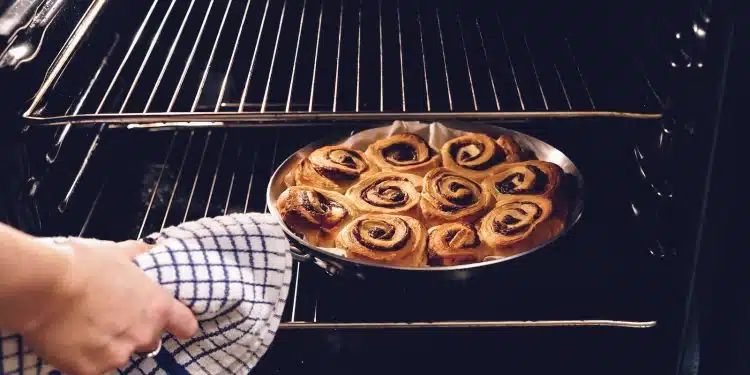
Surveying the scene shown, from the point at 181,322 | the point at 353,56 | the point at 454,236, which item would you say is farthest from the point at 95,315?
the point at 353,56

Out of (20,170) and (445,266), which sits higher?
(20,170)

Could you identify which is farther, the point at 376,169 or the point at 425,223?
the point at 376,169

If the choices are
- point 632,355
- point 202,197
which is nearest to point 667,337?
point 632,355

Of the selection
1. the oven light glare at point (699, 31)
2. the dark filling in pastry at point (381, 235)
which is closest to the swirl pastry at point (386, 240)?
the dark filling in pastry at point (381, 235)

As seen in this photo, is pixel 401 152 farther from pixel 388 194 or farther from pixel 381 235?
pixel 381 235

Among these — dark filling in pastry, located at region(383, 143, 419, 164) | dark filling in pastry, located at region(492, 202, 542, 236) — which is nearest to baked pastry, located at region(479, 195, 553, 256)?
dark filling in pastry, located at region(492, 202, 542, 236)

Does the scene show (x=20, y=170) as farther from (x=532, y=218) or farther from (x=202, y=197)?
(x=532, y=218)

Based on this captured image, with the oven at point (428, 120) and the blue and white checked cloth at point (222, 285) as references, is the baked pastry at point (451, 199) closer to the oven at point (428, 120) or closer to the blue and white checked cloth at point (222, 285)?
the oven at point (428, 120)
